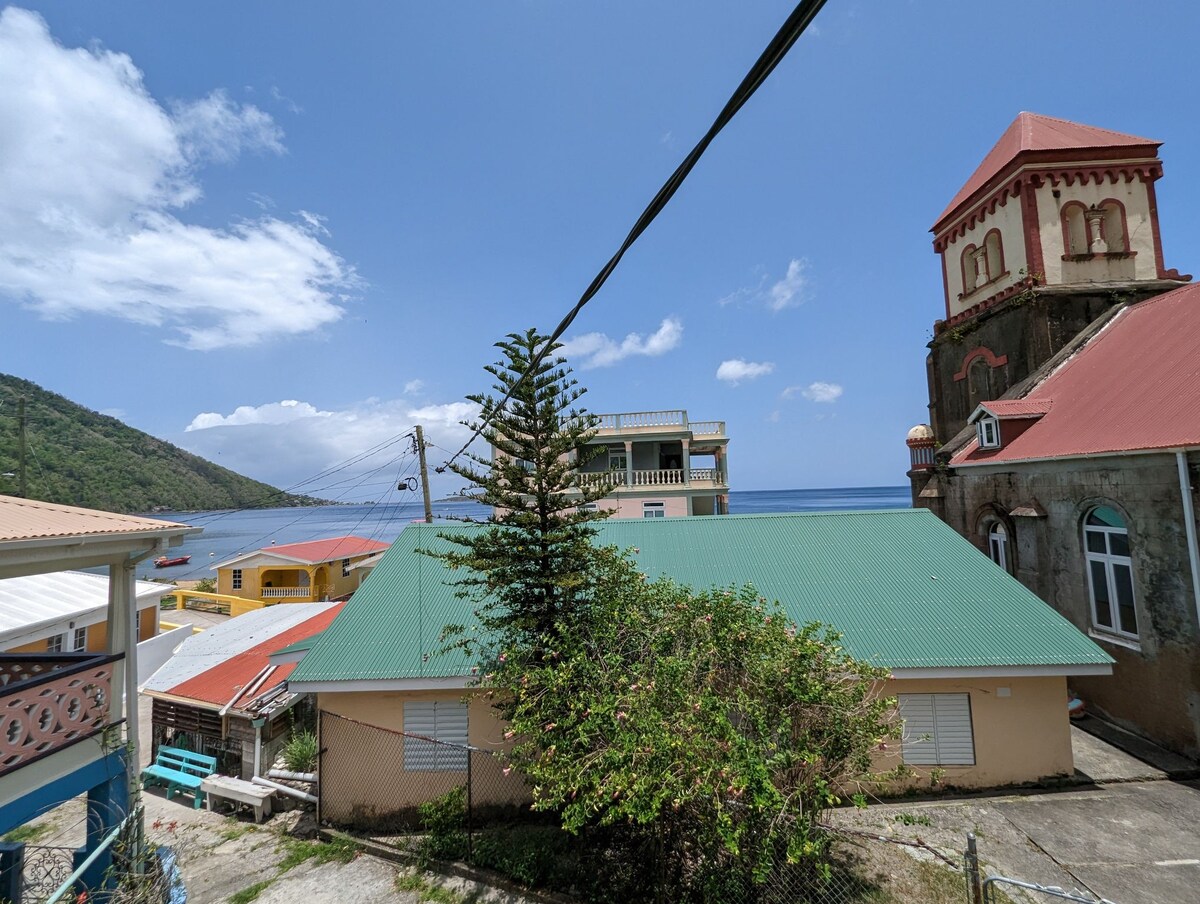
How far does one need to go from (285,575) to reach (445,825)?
1005 inches

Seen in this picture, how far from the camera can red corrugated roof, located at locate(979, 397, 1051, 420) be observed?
15.1 meters

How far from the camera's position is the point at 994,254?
811 inches

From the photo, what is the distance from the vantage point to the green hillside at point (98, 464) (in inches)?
1895

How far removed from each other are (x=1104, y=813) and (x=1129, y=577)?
558 centimetres

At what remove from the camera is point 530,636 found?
799 cm

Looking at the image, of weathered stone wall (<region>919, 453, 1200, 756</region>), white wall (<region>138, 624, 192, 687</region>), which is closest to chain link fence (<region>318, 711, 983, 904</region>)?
weathered stone wall (<region>919, 453, 1200, 756</region>)

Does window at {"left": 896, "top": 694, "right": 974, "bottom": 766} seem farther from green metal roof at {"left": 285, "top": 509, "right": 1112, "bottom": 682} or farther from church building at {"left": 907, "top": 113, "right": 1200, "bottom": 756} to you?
church building at {"left": 907, "top": 113, "right": 1200, "bottom": 756}

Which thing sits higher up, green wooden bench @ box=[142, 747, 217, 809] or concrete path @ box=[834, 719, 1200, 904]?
concrete path @ box=[834, 719, 1200, 904]

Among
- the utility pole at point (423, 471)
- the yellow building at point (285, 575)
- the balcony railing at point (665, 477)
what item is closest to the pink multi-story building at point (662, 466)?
the balcony railing at point (665, 477)

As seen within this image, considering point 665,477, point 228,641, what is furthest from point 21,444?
point 665,477

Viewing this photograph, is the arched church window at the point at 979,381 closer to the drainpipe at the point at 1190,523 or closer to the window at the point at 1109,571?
the window at the point at 1109,571

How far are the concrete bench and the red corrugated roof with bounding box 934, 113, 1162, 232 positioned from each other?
2869 cm

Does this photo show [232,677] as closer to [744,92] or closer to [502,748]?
[502,748]

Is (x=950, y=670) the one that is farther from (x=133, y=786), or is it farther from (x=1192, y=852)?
(x=133, y=786)
